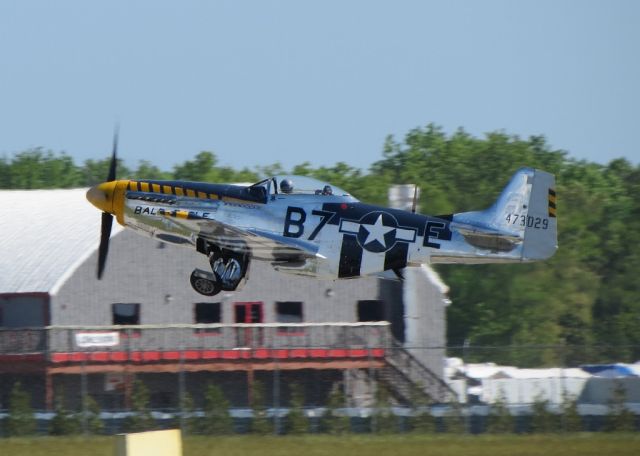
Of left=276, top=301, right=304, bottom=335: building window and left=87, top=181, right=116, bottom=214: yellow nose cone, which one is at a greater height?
left=87, top=181, right=116, bottom=214: yellow nose cone

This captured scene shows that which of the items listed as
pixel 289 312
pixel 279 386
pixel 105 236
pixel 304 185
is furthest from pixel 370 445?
pixel 289 312

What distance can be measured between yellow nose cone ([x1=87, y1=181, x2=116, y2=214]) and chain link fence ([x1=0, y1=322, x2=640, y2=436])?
9.97 metres

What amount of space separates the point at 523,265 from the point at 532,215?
3115 centimetres

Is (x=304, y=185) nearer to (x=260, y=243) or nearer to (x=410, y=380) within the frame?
(x=260, y=243)

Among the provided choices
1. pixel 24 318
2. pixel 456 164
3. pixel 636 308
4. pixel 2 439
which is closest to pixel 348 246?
pixel 2 439

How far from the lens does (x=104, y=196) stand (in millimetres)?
24922

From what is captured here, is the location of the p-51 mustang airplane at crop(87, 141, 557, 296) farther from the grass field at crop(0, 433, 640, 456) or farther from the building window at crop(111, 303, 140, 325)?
the building window at crop(111, 303, 140, 325)

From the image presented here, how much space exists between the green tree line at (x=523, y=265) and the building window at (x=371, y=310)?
354 centimetres

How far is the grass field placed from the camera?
31719mm

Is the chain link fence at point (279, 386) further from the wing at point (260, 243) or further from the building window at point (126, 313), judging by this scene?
the wing at point (260, 243)

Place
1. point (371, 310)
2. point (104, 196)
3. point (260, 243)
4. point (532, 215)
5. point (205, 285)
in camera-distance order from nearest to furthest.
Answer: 1. point (205, 285)
2. point (260, 243)
3. point (104, 196)
4. point (532, 215)
5. point (371, 310)

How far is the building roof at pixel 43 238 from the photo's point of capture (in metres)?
44.9

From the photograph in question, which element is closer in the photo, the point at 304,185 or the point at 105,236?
the point at 304,185

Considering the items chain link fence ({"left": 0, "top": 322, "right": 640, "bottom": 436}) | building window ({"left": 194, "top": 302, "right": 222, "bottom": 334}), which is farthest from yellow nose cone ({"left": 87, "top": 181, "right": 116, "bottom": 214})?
building window ({"left": 194, "top": 302, "right": 222, "bottom": 334})
